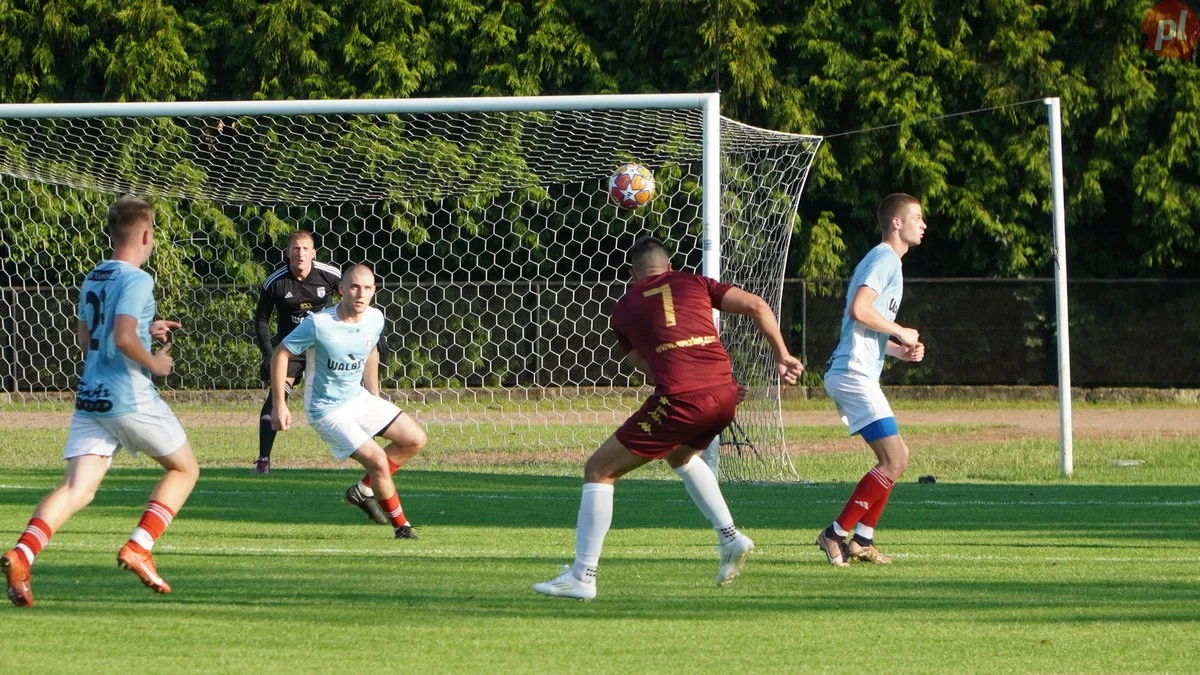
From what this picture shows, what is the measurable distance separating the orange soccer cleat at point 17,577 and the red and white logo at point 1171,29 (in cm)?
2048

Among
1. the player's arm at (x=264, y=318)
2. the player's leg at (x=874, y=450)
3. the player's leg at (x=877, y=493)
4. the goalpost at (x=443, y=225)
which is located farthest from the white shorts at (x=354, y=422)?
the player's arm at (x=264, y=318)

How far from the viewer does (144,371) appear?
6039mm

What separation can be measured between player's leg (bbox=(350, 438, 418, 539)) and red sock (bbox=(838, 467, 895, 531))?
8.00 ft

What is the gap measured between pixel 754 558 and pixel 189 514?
387cm

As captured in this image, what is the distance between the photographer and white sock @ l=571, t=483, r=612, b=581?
20.0 feet

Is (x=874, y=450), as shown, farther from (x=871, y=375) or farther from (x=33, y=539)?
(x=33, y=539)

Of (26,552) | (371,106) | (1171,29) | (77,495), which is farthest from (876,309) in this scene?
(1171,29)

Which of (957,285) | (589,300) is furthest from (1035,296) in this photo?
(589,300)

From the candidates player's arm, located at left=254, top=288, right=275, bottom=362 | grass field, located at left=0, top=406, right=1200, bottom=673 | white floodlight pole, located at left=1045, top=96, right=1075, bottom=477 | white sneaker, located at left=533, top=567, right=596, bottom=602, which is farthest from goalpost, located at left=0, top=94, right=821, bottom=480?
white sneaker, located at left=533, top=567, right=596, bottom=602

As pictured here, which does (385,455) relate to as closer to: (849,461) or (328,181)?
(849,461)

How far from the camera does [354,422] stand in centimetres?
843

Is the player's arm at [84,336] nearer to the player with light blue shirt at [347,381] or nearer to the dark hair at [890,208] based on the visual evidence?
the player with light blue shirt at [347,381]

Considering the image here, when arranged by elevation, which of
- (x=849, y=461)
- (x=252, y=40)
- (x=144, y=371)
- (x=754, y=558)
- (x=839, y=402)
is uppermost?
(x=252, y=40)

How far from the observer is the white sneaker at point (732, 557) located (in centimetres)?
638
